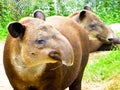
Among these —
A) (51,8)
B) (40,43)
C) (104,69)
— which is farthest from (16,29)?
(51,8)

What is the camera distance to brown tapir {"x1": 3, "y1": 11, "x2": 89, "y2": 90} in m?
4.56

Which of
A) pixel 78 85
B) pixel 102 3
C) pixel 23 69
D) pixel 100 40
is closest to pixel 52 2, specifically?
pixel 102 3

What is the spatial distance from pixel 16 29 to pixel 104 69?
147 inches

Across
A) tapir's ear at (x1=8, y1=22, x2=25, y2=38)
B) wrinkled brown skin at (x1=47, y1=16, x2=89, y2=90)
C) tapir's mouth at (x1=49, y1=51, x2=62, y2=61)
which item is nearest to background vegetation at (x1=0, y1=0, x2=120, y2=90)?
wrinkled brown skin at (x1=47, y1=16, x2=89, y2=90)

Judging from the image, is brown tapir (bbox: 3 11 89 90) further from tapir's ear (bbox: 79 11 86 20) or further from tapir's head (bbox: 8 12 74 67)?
tapir's ear (bbox: 79 11 86 20)

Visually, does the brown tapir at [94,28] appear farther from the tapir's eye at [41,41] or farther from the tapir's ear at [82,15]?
the tapir's eye at [41,41]

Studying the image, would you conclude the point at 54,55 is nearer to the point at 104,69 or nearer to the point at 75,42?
the point at 75,42

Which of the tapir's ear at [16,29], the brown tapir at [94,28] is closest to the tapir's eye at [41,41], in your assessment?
the tapir's ear at [16,29]

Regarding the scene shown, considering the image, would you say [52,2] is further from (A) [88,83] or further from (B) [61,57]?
(B) [61,57]

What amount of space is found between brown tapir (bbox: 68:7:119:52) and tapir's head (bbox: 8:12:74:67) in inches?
193

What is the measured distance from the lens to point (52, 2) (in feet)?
54.1

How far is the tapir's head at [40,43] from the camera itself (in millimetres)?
4477

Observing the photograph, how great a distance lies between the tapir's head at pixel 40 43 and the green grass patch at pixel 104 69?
3.10 meters

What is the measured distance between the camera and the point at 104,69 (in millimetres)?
8312
